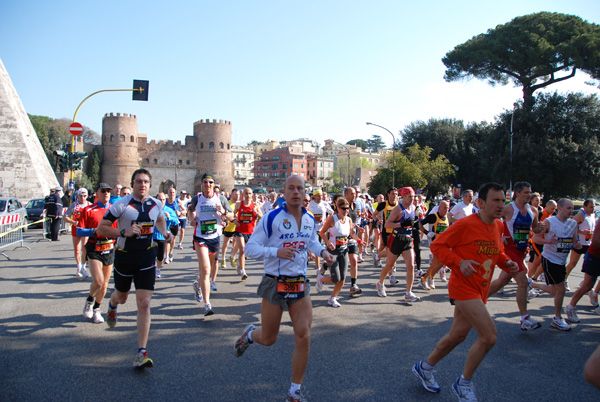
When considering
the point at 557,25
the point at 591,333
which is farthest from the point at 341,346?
the point at 557,25

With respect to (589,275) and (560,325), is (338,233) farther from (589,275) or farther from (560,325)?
(589,275)

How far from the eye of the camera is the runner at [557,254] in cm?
571

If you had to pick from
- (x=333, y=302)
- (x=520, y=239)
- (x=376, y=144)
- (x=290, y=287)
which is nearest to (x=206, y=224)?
(x=333, y=302)

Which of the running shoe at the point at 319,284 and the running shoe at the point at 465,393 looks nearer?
the running shoe at the point at 465,393

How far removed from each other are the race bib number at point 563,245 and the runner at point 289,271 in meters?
3.87

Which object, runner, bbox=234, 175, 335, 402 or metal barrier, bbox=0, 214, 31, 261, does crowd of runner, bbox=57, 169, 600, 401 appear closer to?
runner, bbox=234, 175, 335, 402

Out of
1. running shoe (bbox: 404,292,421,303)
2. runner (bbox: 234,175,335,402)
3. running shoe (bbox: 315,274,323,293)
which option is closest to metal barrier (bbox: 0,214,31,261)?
running shoe (bbox: 315,274,323,293)

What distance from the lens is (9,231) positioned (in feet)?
40.8

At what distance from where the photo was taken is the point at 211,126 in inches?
3214

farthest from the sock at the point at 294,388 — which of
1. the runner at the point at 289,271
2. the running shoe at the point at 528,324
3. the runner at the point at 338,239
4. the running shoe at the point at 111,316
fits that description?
the running shoe at the point at 528,324

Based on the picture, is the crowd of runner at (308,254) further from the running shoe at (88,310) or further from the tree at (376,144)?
the tree at (376,144)

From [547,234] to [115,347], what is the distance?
575cm

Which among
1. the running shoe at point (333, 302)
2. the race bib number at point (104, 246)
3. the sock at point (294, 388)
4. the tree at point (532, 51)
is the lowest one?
the running shoe at point (333, 302)

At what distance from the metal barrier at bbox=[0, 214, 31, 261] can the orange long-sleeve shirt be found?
11940 mm
